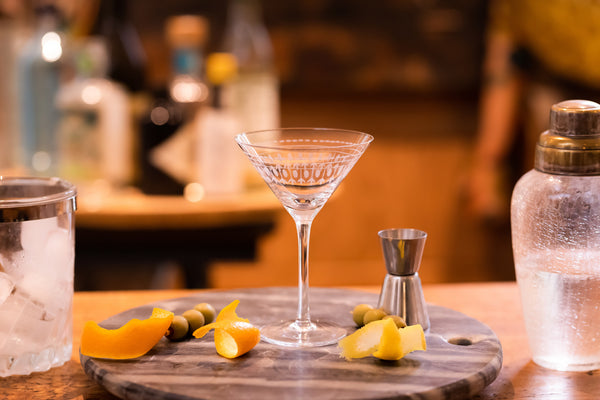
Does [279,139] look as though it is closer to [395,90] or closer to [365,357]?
[365,357]

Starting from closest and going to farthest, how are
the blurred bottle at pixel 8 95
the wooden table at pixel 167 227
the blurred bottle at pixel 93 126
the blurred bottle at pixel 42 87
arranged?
the wooden table at pixel 167 227 < the blurred bottle at pixel 93 126 < the blurred bottle at pixel 42 87 < the blurred bottle at pixel 8 95

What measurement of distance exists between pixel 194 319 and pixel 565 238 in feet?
1.06

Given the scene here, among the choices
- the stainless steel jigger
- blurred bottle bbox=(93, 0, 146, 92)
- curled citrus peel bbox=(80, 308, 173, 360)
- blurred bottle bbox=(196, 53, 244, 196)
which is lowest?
curled citrus peel bbox=(80, 308, 173, 360)

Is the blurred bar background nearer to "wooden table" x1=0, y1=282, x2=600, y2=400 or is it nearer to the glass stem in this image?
"wooden table" x1=0, y1=282, x2=600, y2=400

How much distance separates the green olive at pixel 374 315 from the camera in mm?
700

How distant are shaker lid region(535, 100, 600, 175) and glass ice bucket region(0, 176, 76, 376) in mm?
414

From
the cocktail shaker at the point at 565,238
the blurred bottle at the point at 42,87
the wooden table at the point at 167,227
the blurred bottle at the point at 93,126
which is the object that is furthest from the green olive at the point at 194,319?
the blurred bottle at the point at 42,87

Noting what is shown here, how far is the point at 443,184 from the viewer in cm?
302

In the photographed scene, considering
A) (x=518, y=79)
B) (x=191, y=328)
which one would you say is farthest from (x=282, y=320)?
(x=518, y=79)

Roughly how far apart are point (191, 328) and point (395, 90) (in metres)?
2.34

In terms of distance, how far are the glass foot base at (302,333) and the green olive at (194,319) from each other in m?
0.06

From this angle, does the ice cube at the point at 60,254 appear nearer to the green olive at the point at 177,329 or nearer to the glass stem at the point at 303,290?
the green olive at the point at 177,329

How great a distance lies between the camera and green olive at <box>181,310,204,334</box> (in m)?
0.70

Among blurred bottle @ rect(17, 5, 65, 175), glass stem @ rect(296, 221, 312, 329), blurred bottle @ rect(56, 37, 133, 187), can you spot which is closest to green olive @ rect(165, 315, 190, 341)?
glass stem @ rect(296, 221, 312, 329)
